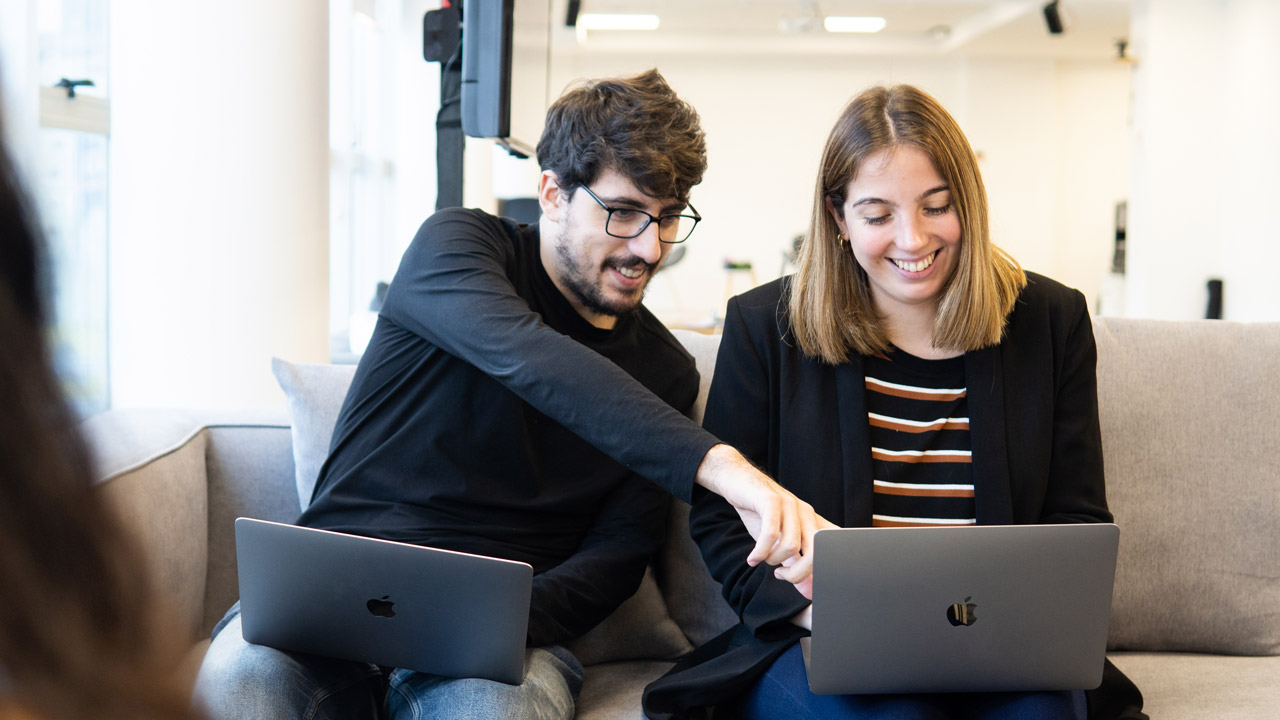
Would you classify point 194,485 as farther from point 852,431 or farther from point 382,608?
point 852,431

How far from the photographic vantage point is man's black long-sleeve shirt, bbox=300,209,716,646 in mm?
1539

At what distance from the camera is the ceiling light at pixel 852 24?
30.8 ft

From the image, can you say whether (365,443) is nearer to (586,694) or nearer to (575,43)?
(586,694)

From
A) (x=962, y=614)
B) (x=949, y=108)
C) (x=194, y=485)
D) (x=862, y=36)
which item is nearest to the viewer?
(x=962, y=614)

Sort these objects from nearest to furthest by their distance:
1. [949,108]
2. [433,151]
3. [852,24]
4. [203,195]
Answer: [203,195] < [433,151] < [852,24] < [949,108]

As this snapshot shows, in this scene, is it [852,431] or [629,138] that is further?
[629,138]

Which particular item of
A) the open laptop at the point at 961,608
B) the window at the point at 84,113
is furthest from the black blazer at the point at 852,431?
the window at the point at 84,113

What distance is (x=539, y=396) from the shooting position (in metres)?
1.42

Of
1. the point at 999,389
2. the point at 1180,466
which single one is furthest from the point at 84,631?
the point at 1180,466

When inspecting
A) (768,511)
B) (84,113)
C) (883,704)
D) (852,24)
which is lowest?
(883,704)

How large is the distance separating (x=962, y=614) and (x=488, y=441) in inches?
30.1

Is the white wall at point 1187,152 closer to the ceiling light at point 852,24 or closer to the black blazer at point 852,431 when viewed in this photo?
the ceiling light at point 852,24

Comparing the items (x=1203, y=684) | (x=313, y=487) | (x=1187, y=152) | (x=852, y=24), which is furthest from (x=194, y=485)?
(x=852, y=24)

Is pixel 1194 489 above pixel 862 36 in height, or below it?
below
